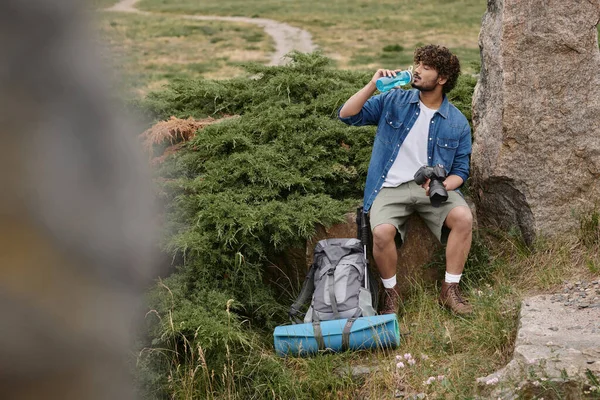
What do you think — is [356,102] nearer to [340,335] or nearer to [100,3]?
[340,335]

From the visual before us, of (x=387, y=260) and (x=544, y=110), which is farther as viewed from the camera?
(x=544, y=110)

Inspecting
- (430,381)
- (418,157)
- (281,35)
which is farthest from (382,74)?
(281,35)

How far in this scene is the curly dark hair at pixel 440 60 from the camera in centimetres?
475

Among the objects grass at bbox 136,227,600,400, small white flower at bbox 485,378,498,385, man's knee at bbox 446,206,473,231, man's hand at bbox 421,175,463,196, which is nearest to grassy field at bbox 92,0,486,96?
man's hand at bbox 421,175,463,196

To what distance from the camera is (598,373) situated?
326cm

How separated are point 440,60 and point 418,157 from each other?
63 centimetres

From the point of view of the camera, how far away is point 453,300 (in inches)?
181

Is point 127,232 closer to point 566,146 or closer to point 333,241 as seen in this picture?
point 333,241

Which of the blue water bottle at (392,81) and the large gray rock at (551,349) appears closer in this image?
the large gray rock at (551,349)

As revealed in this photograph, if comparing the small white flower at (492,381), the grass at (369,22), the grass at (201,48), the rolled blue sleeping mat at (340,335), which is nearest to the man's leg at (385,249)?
the rolled blue sleeping mat at (340,335)

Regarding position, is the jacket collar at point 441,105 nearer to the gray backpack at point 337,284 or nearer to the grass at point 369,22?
the gray backpack at point 337,284

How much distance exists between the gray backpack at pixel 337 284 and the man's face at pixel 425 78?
3.56ft

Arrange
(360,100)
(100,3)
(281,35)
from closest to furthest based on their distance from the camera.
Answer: (100,3) < (360,100) < (281,35)

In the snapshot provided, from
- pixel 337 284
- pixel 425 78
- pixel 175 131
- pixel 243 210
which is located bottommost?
pixel 337 284
